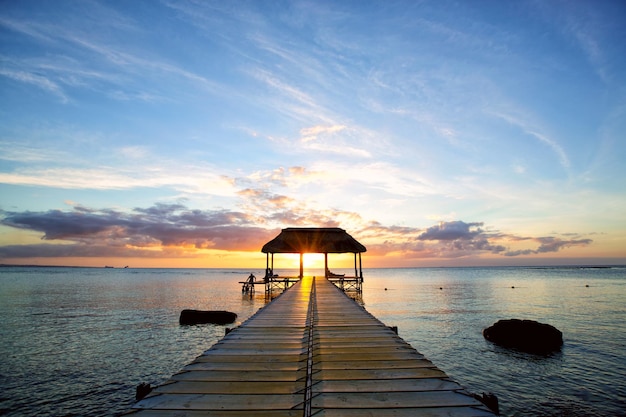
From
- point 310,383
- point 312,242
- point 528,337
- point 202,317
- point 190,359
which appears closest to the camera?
point 310,383

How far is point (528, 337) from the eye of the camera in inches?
572

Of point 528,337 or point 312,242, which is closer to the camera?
point 528,337

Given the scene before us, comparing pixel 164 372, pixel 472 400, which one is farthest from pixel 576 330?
pixel 164 372

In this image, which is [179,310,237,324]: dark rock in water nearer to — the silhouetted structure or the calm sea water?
the calm sea water

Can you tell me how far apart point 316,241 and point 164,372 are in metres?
23.2

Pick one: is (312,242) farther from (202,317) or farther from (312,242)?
(202,317)

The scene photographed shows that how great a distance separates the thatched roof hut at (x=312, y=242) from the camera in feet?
107

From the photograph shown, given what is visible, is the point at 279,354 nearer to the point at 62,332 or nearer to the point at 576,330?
the point at 62,332

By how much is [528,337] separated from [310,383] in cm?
1440

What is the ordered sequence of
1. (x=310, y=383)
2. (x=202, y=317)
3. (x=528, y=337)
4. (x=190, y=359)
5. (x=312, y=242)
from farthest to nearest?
1. (x=312, y=242)
2. (x=202, y=317)
3. (x=528, y=337)
4. (x=190, y=359)
5. (x=310, y=383)

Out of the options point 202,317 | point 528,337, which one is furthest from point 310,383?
point 202,317

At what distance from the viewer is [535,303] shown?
3022 centimetres

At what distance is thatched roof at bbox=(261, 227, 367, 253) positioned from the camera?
3272 cm

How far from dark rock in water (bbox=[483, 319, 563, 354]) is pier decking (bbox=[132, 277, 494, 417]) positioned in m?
10.7
